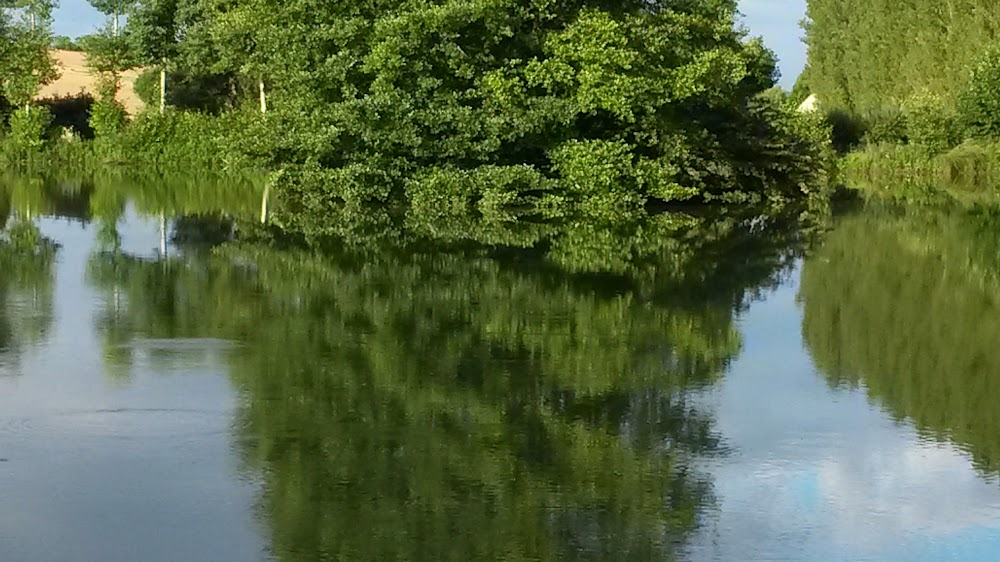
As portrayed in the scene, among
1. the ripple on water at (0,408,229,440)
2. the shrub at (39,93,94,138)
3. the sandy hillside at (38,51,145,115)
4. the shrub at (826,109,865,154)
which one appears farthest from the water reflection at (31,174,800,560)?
the shrub at (826,109,865,154)

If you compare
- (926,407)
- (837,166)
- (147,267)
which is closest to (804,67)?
(837,166)

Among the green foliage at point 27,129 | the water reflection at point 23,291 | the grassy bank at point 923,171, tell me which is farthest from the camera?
the green foliage at point 27,129

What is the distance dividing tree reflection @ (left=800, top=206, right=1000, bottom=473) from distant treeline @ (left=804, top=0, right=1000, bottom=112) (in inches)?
1237

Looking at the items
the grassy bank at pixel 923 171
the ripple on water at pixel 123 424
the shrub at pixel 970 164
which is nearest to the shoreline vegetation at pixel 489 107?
the grassy bank at pixel 923 171

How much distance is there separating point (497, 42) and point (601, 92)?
237 centimetres

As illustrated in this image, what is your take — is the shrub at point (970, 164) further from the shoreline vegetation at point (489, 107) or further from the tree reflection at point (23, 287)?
the tree reflection at point (23, 287)

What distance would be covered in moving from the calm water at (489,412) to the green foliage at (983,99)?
100 ft

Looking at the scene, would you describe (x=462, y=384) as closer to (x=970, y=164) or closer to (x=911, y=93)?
(x=970, y=164)

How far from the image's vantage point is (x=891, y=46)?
5766cm

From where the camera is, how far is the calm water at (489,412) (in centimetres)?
586

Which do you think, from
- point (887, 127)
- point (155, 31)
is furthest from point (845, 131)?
point (155, 31)

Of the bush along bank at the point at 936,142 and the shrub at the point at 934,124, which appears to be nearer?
the bush along bank at the point at 936,142

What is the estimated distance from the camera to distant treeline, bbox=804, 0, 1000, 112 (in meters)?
51.1

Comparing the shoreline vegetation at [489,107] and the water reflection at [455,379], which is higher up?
the shoreline vegetation at [489,107]
